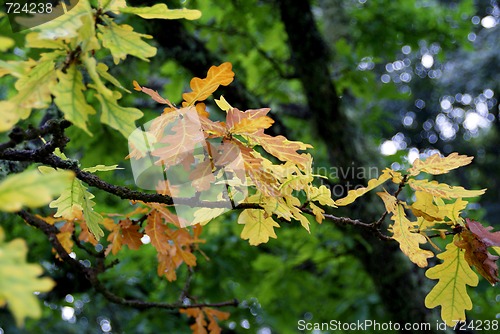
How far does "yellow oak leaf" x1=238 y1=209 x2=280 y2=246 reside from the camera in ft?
2.94

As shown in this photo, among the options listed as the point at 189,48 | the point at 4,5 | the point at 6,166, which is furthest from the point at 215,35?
the point at 6,166

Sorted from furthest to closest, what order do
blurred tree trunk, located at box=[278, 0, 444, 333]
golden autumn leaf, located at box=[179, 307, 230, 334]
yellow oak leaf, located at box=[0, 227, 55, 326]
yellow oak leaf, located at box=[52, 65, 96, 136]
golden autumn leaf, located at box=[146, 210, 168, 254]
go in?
blurred tree trunk, located at box=[278, 0, 444, 333], golden autumn leaf, located at box=[179, 307, 230, 334], golden autumn leaf, located at box=[146, 210, 168, 254], yellow oak leaf, located at box=[52, 65, 96, 136], yellow oak leaf, located at box=[0, 227, 55, 326]

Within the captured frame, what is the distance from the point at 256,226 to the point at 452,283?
14.5 inches

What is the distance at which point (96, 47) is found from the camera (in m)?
0.61

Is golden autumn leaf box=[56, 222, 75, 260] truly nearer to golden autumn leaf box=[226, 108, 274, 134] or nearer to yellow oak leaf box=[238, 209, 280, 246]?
yellow oak leaf box=[238, 209, 280, 246]

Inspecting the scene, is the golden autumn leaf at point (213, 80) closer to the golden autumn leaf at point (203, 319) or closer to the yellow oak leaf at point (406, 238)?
the yellow oak leaf at point (406, 238)

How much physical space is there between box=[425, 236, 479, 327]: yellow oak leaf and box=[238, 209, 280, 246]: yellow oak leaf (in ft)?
1.01

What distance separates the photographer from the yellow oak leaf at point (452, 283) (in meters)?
0.87

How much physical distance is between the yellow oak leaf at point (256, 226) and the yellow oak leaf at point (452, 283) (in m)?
0.31

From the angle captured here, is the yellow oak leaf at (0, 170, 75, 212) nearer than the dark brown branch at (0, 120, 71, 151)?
Yes

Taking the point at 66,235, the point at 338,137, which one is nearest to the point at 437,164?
the point at 66,235

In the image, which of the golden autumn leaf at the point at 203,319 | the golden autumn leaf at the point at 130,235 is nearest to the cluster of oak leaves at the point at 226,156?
the golden autumn leaf at the point at 130,235

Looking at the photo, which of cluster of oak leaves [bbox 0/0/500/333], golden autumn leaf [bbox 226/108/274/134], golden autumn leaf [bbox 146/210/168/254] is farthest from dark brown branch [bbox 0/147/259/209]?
golden autumn leaf [bbox 146/210/168/254]

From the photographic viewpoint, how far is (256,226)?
2.99 ft
